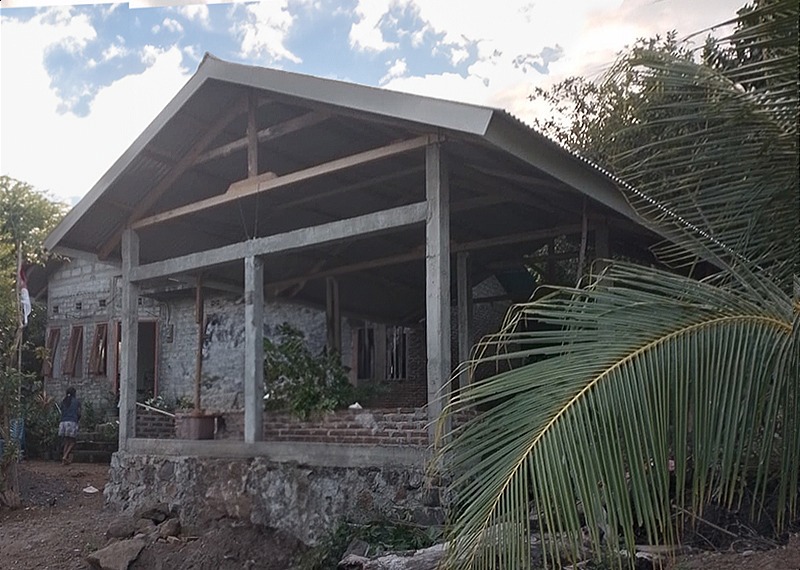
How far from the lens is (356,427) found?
7281mm

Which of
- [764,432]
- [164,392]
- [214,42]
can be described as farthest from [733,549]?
[164,392]

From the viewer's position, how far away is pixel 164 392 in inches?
580

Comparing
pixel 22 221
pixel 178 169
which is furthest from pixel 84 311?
pixel 178 169

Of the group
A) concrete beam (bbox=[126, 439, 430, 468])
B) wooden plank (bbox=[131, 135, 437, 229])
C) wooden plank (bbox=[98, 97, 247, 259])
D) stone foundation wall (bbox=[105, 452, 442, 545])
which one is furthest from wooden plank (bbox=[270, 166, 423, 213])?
stone foundation wall (bbox=[105, 452, 442, 545])

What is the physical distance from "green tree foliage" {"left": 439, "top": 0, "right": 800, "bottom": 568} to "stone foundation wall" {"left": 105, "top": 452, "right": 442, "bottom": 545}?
340 centimetres

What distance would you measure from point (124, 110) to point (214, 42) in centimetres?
147

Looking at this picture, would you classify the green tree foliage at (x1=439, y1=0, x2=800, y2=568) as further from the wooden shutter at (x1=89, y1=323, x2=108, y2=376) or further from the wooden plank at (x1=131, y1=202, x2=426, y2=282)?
the wooden shutter at (x1=89, y1=323, x2=108, y2=376)

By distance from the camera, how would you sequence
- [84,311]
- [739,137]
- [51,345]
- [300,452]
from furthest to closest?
1. [51,345]
2. [84,311]
3. [300,452]
4. [739,137]

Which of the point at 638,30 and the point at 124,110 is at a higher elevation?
the point at 638,30

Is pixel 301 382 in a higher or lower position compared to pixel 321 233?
lower

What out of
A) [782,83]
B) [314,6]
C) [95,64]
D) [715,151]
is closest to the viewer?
[782,83]

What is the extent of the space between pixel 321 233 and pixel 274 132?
3.74ft

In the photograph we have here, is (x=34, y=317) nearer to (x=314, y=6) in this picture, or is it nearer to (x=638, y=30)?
(x=314, y=6)

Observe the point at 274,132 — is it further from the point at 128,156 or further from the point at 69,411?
the point at 69,411
